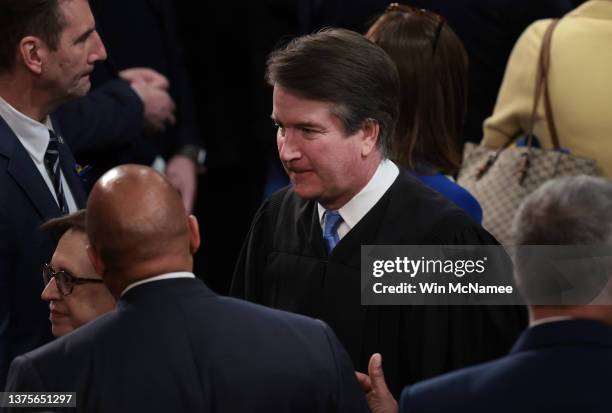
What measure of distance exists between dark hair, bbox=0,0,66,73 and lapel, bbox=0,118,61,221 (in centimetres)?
28

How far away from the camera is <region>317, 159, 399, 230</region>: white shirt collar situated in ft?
12.7

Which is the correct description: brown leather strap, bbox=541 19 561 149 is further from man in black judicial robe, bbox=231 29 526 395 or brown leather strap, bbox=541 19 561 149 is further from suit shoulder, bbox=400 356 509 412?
suit shoulder, bbox=400 356 509 412

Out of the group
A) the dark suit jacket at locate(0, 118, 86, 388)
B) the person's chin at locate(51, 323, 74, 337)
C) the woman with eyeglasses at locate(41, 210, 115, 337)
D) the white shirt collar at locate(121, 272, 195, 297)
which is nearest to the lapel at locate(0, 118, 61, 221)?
the dark suit jacket at locate(0, 118, 86, 388)

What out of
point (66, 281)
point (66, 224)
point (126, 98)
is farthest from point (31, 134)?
point (126, 98)

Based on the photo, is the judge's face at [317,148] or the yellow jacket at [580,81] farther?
the yellow jacket at [580,81]

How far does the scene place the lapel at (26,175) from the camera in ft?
13.6

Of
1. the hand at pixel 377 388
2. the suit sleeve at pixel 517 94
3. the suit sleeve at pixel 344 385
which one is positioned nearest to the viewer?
the suit sleeve at pixel 344 385

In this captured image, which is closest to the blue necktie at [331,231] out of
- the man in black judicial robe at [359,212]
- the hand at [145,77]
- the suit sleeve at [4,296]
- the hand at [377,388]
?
the man in black judicial robe at [359,212]

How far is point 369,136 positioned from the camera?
3.85 m

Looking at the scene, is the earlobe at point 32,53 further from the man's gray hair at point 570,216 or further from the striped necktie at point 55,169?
the man's gray hair at point 570,216

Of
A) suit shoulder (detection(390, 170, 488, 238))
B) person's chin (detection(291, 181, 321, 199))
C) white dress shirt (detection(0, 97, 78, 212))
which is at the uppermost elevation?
white dress shirt (detection(0, 97, 78, 212))

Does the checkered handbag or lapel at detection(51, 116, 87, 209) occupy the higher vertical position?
lapel at detection(51, 116, 87, 209)

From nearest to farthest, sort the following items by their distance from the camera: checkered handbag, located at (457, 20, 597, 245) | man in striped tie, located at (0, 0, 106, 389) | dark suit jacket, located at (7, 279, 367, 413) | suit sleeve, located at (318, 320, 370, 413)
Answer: dark suit jacket, located at (7, 279, 367, 413) < suit sleeve, located at (318, 320, 370, 413) < man in striped tie, located at (0, 0, 106, 389) < checkered handbag, located at (457, 20, 597, 245)

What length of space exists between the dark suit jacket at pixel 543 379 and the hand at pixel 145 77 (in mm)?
3168
